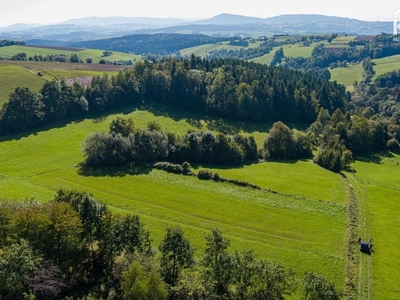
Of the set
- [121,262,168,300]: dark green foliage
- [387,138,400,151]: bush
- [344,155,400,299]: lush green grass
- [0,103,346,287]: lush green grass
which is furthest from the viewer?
[387,138,400,151]: bush

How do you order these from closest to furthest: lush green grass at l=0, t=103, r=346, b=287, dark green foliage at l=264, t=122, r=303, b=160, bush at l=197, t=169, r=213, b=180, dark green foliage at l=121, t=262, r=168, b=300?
dark green foliage at l=121, t=262, r=168, b=300
lush green grass at l=0, t=103, r=346, b=287
bush at l=197, t=169, r=213, b=180
dark green foliage at l=264, t=122, r=303, b=160

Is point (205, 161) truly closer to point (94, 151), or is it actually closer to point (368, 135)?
point (94, 151)

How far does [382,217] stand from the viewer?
228 feet

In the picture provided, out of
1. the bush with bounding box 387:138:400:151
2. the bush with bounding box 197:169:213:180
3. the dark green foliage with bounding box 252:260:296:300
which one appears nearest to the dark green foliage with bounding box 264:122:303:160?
the bush with bounding box 197:169:213:180

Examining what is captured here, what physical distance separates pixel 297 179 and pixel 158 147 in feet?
116

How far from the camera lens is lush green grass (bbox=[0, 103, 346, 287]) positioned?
5738cm

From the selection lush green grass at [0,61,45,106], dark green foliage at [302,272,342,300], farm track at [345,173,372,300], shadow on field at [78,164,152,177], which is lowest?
farm track at [345,173,372,300]

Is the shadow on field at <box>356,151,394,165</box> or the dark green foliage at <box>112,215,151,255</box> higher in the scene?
the dark green foliage at <box>112,215,151,255</box>

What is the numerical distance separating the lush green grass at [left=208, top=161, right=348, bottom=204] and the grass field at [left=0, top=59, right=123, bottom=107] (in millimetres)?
89348

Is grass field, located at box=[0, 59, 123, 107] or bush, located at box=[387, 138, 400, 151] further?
grass field, located at box=[0, 59, 123, 107]

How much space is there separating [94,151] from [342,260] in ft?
200

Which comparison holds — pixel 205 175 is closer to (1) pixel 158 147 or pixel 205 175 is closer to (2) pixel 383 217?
(1) pixel 158 147

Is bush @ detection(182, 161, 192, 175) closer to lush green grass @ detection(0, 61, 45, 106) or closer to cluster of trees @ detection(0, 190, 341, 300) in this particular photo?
cluster of trees @ detection(0, 190, 341, 300)

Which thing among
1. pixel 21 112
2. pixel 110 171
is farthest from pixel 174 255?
pixel 21 112
